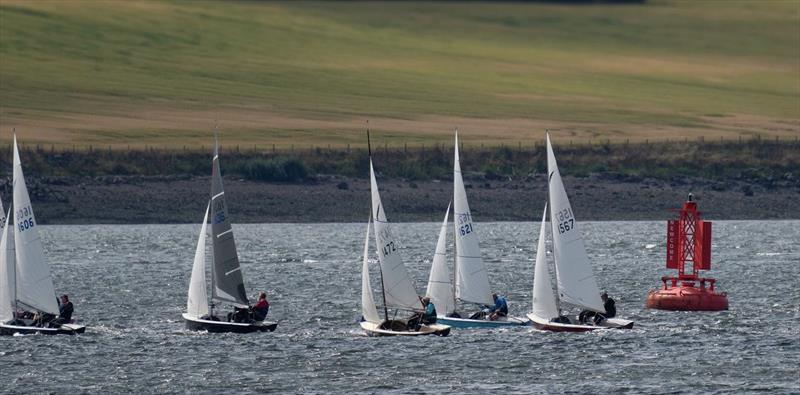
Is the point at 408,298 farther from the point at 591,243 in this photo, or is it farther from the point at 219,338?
the point at 591,243

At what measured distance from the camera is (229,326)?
6938cm

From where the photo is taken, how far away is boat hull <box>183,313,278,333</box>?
69.2 m

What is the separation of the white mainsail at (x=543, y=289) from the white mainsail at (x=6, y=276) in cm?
1983

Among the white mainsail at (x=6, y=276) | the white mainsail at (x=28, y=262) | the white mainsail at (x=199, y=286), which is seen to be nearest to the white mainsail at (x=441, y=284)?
the white mainsail at (x=199, y=286)

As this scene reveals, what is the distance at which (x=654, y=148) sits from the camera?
178125 mm

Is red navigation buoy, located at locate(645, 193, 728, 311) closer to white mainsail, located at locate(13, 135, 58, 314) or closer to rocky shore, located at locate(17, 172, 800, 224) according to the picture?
white mainsail, located at locate(13, 135, 58, 314)

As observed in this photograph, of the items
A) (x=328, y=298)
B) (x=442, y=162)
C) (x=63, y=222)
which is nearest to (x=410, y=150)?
(x=442, y=162)

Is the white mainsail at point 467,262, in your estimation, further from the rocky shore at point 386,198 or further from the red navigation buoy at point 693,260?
the rocky shore at point 386,198

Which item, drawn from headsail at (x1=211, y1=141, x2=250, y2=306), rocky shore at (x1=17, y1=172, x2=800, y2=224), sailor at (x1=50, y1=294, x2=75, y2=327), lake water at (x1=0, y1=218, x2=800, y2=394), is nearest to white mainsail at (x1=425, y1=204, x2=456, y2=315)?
lake water at (x1=0, y1=218, x2=800, y2=394)

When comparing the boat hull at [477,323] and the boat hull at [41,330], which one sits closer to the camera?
the boat hull at [41,330]

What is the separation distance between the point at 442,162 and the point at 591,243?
36.8 meters

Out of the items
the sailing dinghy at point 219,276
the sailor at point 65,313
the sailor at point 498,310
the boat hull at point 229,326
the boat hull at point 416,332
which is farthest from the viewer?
the sailor at point 498,310

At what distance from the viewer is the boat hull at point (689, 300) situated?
77.8 metres

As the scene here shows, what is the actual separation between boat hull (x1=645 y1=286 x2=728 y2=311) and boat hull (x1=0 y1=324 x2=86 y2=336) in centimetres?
2487
